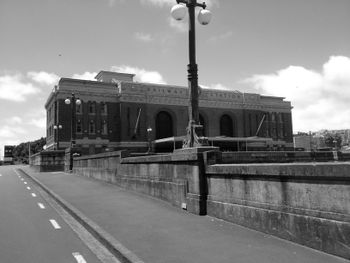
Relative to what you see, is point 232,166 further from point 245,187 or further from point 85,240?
point 85,240

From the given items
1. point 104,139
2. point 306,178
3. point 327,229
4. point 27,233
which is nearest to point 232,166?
point 306,178

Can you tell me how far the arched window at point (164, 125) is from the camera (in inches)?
3068

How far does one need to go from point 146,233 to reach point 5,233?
3514mm

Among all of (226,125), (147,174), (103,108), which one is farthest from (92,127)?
(147,174)

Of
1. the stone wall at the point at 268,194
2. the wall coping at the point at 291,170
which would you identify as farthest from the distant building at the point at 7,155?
the wall coping at the point at 291,170

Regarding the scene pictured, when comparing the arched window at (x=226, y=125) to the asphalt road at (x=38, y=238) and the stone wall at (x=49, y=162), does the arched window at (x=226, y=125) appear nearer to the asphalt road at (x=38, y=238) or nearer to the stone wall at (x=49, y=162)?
the stone wall at (x=49, y=162)

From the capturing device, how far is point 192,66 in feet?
37.8

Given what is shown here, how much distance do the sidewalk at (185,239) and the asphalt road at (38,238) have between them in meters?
0.83

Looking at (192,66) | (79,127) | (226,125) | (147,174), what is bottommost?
(147,174)

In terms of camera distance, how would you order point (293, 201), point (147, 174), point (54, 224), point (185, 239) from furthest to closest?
point (147, 174) → point (54, 224) → point (185, 239) → point (293, 201)

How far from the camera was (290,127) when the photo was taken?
9506 centimetres

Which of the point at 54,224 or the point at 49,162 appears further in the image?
the point at 49,162

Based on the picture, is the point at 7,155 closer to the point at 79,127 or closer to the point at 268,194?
the point at 79,127

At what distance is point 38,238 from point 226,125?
8053 cm
